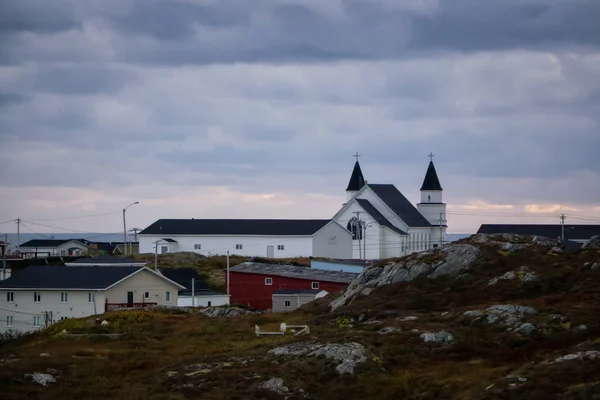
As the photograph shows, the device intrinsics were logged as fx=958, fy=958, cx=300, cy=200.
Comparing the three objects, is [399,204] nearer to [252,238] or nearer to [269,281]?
[252,238]

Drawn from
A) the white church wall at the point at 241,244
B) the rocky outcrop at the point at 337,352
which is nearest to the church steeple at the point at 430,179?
the white church wall at the point at 241,244

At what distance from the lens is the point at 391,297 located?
1794 inches

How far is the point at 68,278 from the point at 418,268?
29.8 meters

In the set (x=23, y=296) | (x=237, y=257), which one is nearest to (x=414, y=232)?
(x=237, y=257)

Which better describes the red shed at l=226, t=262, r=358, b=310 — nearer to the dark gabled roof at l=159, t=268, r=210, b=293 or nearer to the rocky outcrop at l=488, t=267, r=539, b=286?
the dark gabled roof at l=159, t=268, r=210, b=293

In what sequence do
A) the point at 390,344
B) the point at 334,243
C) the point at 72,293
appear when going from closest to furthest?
1. the point at 390,344
2. the point at 72,293
3. the point at 334,243

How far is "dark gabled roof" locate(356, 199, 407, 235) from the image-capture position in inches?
4225

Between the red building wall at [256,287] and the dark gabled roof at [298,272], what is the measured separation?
334mm

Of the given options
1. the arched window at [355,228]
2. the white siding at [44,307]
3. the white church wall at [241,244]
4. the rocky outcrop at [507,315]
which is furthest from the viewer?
the arched window at [355,228]

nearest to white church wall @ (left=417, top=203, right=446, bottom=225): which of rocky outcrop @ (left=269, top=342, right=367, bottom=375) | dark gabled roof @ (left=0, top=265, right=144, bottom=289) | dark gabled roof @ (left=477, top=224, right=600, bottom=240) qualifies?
dark gabled roof @ (left=477, top=224, right=600, bottom=240)

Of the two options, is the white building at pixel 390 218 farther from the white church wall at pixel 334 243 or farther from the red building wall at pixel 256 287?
the red building wall at pixel 256 287

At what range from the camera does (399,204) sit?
373 ft

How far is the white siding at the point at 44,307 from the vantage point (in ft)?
214

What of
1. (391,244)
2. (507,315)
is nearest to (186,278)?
(391,244)
